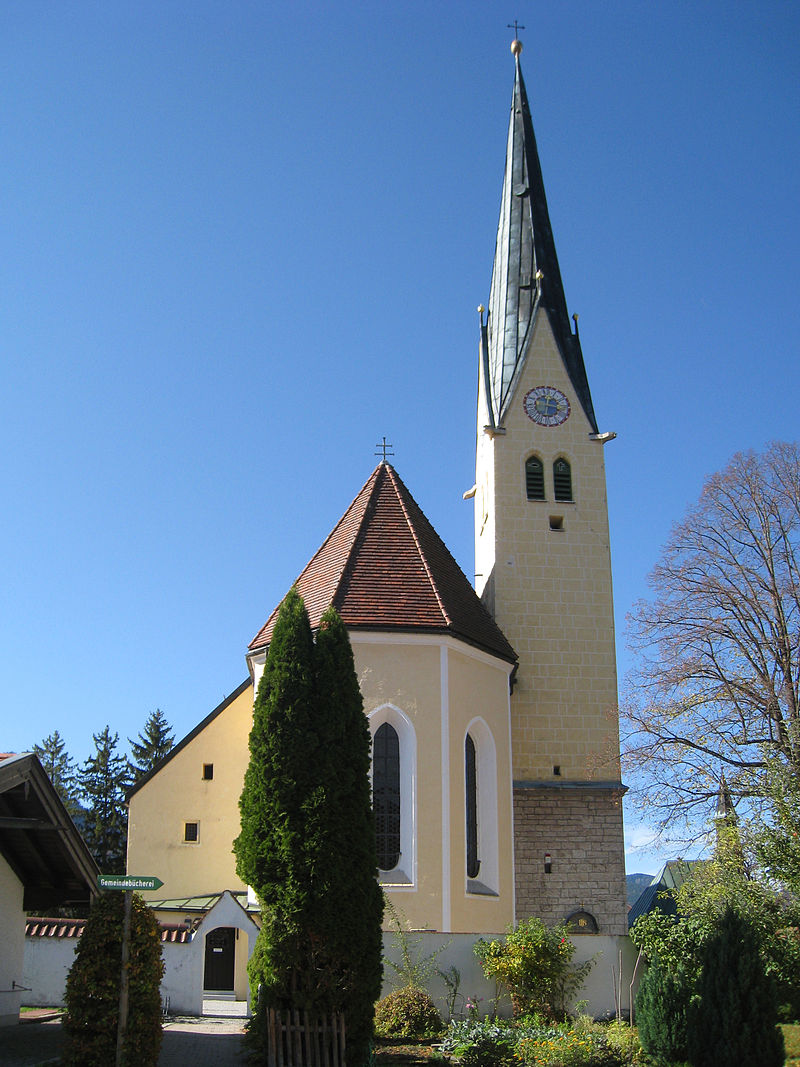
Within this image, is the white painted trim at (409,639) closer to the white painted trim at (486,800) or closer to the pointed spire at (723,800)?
the white painted trim at (486,800)

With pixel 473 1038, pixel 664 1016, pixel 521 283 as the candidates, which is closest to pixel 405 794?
pixel 473 1038

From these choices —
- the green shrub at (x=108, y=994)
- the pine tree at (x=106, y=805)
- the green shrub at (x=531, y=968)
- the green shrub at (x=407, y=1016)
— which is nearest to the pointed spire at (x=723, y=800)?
the green shrub at (x=531, y=968)

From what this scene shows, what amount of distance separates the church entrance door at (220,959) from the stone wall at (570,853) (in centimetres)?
688

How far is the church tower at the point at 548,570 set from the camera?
2284cm

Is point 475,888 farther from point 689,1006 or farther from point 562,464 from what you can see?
point 562,464

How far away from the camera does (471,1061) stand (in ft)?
43.2

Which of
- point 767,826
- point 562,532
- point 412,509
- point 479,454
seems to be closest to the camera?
point 767,826

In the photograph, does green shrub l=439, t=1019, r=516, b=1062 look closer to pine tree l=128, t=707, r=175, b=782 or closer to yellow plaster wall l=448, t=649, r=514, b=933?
yellow plaster wall l=448, t=649, r=514, b=933

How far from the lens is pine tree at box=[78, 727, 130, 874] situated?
43.5 metres

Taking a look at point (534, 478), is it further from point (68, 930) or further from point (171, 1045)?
point (171, 1045)

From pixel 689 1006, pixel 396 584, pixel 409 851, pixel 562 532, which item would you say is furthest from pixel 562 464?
pixel 689 1006

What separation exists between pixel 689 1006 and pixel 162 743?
36541 millimetres

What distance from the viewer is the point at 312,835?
43.8 feet

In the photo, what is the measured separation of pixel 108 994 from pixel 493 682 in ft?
36.7
